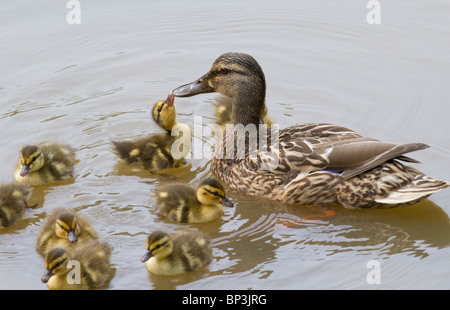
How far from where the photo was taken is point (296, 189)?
19.5ft

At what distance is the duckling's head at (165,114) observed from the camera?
6480mm

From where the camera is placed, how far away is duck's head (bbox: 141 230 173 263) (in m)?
5.08

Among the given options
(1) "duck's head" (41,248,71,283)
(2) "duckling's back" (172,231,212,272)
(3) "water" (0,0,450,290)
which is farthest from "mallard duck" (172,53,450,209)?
(1) "duck's head" (41,248,71,283)

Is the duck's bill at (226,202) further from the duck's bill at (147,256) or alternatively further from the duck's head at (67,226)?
the duck's head at (67,226)

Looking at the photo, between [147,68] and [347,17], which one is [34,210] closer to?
[147,68]

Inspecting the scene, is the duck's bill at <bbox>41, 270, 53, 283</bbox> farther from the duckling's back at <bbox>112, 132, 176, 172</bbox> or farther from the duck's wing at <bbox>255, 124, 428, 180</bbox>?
the duck's wing at <bbox>255, 124, 428, 180</bbox>

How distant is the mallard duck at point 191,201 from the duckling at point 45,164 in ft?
2.94

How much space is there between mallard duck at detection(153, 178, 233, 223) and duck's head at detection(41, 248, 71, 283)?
0.97m

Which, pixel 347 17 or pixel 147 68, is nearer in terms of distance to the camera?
pixel 147 68

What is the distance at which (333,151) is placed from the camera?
5848 mm

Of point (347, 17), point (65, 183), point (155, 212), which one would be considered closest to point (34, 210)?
point (65, 183)

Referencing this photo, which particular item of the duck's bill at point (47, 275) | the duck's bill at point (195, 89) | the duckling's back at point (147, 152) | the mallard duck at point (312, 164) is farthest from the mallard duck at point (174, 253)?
the duck's bill at point (195, 89)
